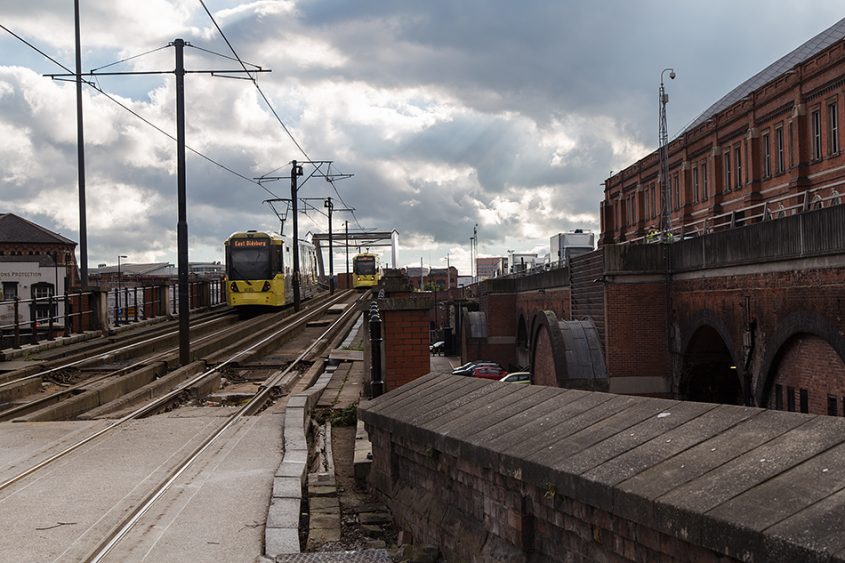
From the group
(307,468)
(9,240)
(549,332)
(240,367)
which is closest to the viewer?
(307,468)

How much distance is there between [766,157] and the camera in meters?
41.4

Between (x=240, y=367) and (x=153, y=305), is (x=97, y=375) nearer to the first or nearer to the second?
(x=240, y=367)

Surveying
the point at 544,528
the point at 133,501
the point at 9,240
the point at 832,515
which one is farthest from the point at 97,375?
the point at 9,240

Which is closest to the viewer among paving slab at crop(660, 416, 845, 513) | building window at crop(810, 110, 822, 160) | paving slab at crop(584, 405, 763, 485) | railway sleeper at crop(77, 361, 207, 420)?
paving slab at crop(660, 416, 845, 513)

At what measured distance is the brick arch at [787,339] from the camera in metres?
15.0

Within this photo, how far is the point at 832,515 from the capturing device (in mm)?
3451

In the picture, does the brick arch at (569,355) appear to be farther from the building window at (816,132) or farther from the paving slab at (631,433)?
the building window at (816,132)

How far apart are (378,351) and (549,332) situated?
12190 mm

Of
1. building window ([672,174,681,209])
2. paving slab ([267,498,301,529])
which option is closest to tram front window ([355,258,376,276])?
building window ([672,174,681,209])

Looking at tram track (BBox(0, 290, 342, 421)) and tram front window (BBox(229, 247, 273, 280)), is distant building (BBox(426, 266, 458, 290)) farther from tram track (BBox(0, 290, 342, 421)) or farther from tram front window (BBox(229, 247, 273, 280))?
tram track (BBox(0, 290, 342, 421))

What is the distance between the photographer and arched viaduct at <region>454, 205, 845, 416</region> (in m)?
15.4

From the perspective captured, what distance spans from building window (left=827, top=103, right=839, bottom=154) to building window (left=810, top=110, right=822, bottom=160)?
0.66 m

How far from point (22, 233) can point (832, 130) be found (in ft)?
211

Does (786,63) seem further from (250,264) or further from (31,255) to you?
(31,255)
